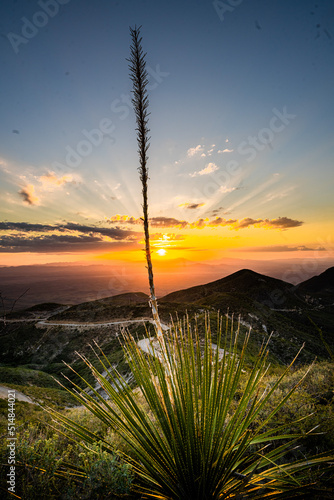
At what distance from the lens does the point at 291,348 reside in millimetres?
35375

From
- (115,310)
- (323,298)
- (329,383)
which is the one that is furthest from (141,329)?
(323,298)

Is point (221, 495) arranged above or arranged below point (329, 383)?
above

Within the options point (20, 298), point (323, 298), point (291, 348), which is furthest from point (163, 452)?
point (323, 298)

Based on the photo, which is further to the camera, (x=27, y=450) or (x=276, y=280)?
(x=276, y=280)

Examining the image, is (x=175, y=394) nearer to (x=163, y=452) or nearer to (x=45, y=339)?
(x=163, y=452)

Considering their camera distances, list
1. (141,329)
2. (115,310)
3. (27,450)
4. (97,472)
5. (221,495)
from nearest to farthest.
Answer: (221,495) → (97,472) → (27,450) → (141,329) → (115,310)

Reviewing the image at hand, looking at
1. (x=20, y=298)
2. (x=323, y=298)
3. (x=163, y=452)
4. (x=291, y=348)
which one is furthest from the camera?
(x=323, y=298)

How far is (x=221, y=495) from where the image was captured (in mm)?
1857

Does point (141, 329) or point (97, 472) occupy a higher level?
point (97, 472)

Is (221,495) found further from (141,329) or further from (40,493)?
(141,329)

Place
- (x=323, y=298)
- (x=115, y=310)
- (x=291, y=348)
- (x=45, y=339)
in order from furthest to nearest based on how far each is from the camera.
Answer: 1. (x=323, y=298)
2. (x=115, y=310)
3. (x=45, y=339)
4. (x=291, y=348)

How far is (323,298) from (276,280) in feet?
72.9

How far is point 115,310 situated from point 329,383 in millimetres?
59232

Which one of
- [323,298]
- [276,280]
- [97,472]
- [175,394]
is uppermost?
[175,394]
